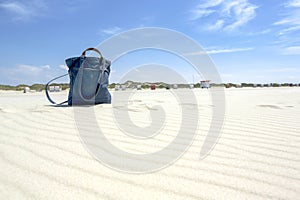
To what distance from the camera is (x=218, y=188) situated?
3.50ft

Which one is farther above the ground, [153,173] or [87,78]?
[87,78]

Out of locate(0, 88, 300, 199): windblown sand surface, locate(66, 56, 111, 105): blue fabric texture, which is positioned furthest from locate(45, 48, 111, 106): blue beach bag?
locate(0, 88, 300, 199): windblown sand surface

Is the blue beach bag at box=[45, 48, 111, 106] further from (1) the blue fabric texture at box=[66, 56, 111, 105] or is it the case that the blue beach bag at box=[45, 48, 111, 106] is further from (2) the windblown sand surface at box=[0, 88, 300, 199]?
(2) the windblown sand surface at box=[0, 88, 300, 199]

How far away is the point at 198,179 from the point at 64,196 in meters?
0.68

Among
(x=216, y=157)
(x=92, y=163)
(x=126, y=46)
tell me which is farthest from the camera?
(x=126, y=46)

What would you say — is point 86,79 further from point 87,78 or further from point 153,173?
point 153,173

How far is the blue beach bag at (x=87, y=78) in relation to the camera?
3.92 m

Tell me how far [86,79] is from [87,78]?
1.1 inches

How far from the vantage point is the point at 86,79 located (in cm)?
395

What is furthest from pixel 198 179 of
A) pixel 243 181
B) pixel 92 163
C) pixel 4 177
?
pixel 4 177

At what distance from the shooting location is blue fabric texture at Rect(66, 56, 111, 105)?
3.92 meters

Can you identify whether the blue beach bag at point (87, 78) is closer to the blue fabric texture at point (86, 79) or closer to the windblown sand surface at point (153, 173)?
the blue fabric texture at point (86, 79)

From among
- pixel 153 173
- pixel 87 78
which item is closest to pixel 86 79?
pixel 87 78

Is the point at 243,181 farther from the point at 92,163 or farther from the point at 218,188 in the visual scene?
the point at 92,163
